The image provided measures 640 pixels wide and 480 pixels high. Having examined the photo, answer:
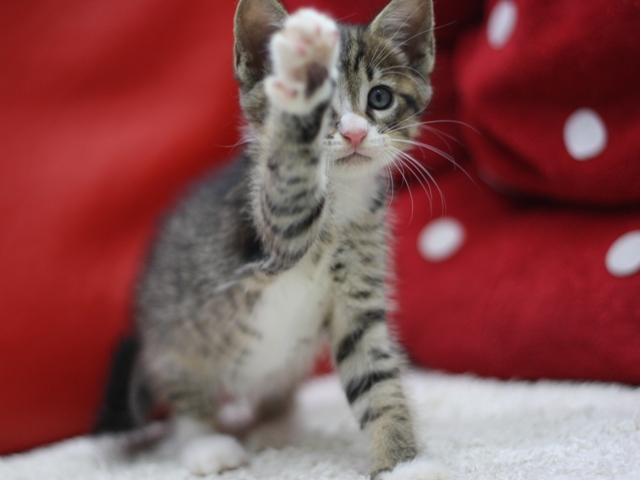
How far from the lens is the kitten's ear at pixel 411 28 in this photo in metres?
1.03

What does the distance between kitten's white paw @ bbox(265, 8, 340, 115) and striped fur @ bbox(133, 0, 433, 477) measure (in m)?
0.08

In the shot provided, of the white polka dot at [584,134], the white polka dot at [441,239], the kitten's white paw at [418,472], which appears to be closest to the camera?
the kitten's white paw at [418,472]

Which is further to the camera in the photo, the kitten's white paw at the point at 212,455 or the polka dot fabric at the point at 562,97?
the polka dot fabric at the point at 562,97

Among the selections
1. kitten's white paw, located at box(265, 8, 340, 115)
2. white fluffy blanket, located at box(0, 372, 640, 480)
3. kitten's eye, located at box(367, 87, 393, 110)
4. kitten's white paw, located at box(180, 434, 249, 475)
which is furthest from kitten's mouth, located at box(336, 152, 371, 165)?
kitten's white paw, located at box(180, 434, 249, 475)

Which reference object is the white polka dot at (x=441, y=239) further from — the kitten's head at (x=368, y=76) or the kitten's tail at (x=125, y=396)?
the kitten's tail at (x=125, y=396)

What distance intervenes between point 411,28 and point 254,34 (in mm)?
276

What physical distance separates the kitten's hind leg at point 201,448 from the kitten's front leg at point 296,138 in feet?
1.07

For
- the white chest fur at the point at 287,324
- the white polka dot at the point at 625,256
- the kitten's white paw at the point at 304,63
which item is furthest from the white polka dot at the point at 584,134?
the kitten's white paw at the point at 304,63

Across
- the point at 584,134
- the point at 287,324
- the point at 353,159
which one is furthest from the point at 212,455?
the point at 584,134

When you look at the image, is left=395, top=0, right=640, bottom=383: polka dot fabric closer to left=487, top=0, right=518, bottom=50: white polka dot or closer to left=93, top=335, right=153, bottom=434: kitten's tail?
left=487, top=0, right=518, bottom=50: white polka dot

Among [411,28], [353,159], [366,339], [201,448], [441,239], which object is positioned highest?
[411,28]

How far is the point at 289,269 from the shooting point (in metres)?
0.86

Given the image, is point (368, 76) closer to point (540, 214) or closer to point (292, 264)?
point (292, 264)

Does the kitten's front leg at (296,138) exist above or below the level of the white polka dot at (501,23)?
below
